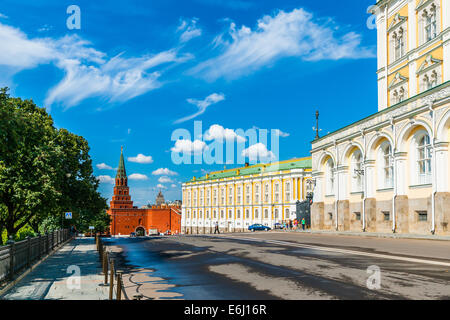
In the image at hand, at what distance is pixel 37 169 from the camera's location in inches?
1022

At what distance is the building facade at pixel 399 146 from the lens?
2695cm

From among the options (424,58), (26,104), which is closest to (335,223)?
(424,58)

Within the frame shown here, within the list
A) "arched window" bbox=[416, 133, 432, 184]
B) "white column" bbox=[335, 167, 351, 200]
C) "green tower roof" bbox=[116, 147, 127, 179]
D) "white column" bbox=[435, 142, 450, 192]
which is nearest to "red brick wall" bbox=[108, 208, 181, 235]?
"green tower roof" bbox=[116, 147, 127, 179]

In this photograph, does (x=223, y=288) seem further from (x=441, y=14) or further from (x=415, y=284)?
(x=441, y=14)

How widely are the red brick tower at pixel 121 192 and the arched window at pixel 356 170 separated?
447 ft

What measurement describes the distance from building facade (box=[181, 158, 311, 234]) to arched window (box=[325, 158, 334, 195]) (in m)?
39.1

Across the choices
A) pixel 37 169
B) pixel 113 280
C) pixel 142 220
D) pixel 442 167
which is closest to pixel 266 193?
pixel 142 220

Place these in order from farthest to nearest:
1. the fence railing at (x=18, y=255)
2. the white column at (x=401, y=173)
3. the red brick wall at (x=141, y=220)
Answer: the red brick wall at (x=141, y=220), the white column at (x=401, y=173), the fence railing at (x=18, y=255)

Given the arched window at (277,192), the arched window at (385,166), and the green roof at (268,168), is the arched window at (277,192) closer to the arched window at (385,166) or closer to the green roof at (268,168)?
the green roof at (268,168)

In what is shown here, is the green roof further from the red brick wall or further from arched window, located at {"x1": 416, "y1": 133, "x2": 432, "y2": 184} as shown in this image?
arched window, located at {"x1": 416, "y1": 133, "x2": 432, "y2": 184}

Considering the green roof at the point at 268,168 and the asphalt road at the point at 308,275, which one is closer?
the asphalt road at the point at 308,275

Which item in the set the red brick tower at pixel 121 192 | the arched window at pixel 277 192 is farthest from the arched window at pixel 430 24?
the red brick tower at pixel 121 192

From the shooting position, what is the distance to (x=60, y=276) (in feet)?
43.9
